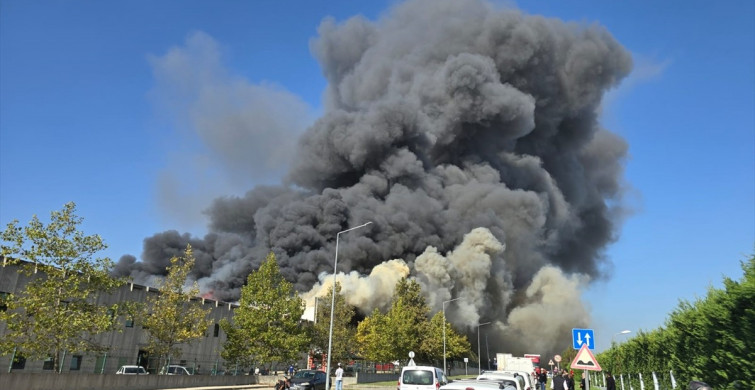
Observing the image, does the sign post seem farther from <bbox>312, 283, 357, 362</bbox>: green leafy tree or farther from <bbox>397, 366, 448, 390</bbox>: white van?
<bbox>312, 283, 357, 362</bbox>: green leafy tree

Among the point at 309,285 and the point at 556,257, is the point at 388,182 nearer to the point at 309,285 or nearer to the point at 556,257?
the point at 309,285

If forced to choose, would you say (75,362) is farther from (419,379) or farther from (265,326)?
(419,379)

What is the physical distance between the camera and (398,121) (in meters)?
68.4

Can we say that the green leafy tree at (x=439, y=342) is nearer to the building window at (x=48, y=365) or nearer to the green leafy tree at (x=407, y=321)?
the green leafy tree at (x=407, y=321)

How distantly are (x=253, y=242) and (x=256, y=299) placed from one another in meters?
44.9

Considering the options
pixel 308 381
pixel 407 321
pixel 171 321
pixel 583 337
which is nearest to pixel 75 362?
pixel 171 321

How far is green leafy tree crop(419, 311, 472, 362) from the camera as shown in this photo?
50594mm

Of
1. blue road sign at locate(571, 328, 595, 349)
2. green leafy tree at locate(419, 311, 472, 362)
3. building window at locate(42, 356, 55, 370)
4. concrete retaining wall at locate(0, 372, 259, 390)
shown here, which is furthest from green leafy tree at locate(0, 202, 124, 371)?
green leafy tree at locate(419, 311, 472, 362)

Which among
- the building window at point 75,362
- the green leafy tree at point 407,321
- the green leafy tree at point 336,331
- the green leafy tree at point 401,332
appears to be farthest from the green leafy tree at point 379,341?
the building window at point 75,362

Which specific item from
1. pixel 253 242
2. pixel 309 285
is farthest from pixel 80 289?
pixel 253 242

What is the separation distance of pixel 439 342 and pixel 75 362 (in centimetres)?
3428

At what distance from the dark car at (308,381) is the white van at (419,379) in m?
10.2

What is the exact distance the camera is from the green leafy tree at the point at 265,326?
108 ft

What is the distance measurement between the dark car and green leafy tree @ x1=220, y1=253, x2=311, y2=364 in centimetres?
529
